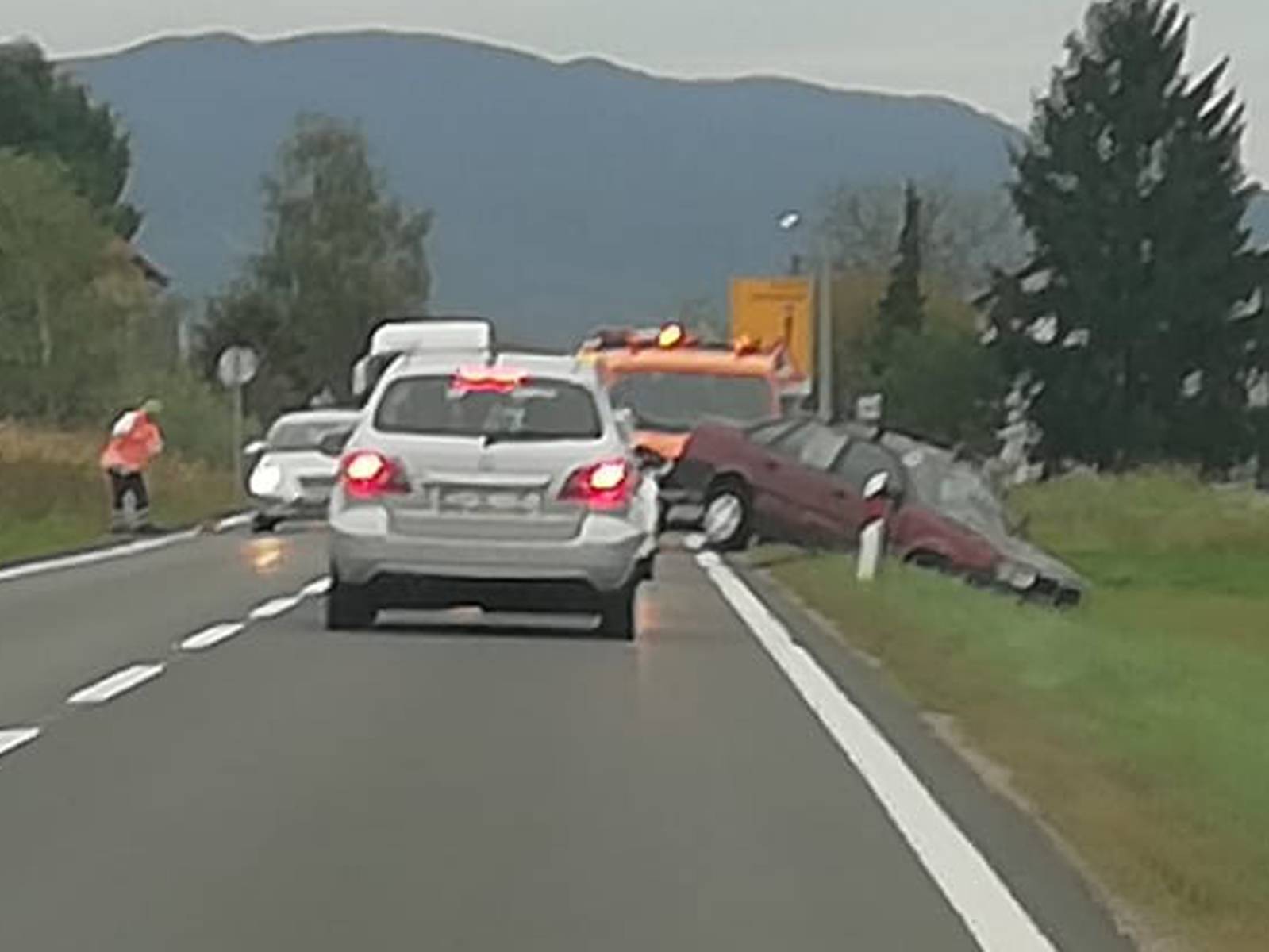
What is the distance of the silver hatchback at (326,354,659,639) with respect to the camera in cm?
2144

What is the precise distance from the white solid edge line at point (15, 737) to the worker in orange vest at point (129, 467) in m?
26.5

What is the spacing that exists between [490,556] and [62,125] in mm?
106385

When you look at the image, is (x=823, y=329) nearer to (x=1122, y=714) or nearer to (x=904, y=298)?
(x=904, y=298)

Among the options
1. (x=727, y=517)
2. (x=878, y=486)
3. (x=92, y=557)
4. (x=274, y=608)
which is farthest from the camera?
(x=727, y=517)

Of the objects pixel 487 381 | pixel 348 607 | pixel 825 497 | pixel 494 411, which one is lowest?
pixel 825 497

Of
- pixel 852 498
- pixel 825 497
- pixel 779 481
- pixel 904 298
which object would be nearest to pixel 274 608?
pixel 852 498

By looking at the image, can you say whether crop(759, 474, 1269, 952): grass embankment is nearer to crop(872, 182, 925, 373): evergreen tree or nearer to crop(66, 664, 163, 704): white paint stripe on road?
crop(66, 664, 163, 704): white paint stripe on road

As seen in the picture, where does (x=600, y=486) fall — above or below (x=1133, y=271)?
above

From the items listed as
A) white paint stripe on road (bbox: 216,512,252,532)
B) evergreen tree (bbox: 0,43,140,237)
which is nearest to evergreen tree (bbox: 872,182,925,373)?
evergreen tree (bbox: 0,43,140,237)

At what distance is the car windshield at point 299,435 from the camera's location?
43.0 m

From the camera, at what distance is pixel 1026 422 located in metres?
91.2

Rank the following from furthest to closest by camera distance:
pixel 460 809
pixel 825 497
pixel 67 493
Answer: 1. pixel 67 493
2. pixel 825 497
3. pixel 460 809

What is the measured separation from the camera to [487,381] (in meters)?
22.0

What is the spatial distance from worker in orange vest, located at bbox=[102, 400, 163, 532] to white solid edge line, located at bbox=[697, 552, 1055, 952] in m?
21.4
